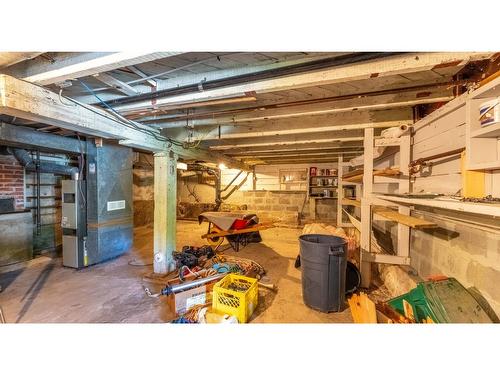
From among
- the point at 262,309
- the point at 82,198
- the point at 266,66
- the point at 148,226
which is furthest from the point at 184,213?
the point at 266,66

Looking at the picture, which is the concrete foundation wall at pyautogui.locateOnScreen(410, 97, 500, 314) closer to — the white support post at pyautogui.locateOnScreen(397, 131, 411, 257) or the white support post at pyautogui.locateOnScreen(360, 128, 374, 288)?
the white support post at pyautogui.locateOnScreen(397, 131, 411, 257)

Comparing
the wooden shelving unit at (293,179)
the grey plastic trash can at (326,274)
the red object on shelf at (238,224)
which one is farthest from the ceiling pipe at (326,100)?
the wooden shelving unit at (293,179)

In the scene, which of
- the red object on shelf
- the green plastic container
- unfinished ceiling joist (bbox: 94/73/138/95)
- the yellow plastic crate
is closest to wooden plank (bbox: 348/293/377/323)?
the green plastic container

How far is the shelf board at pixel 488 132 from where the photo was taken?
45.0 inches

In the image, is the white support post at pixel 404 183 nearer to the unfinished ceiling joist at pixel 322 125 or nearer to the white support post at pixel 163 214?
the unfinished ceiling joist at pixel 322 125

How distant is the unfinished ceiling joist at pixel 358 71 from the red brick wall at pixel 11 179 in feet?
13.1

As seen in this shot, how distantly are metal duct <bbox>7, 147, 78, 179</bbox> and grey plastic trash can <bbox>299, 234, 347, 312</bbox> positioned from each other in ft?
12.3

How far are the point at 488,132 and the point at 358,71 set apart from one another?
799mm

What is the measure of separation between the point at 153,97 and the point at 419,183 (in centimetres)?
288

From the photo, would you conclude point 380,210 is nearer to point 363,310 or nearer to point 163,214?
point 363,310

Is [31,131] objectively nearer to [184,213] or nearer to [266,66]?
[266,66]

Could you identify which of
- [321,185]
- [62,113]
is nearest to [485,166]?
[62,113]

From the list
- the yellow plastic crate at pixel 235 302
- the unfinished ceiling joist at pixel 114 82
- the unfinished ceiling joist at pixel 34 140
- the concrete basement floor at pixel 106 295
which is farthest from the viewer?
the unfinished ceiling joist at pixel 34 140
